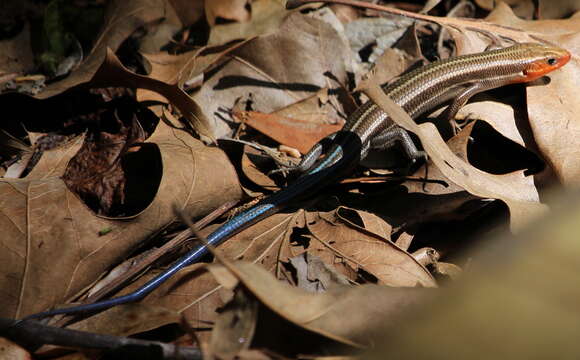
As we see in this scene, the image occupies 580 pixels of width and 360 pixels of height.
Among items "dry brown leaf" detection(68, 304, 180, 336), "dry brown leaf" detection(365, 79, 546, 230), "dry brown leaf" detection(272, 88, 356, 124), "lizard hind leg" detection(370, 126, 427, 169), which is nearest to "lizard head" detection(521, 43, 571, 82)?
"lizard hind leg" detection(370, 126, 427, 169)

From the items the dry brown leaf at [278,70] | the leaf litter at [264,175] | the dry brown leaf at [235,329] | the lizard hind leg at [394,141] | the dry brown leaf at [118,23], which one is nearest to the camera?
the dry brown leaf at [235,329]

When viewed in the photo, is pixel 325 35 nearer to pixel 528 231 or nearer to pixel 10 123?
pixel 10 123

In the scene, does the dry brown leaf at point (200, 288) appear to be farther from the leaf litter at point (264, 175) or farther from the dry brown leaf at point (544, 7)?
the dry brown leaf at point (544, 7)

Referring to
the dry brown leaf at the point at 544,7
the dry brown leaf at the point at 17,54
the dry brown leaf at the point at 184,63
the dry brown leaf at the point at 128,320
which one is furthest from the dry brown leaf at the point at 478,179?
the dry brown leaf at the point at 17,54

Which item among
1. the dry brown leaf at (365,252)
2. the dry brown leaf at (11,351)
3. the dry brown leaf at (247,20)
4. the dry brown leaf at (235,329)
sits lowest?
the dry brown leaf at (11,351)

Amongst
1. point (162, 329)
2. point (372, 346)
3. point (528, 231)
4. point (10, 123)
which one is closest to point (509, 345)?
point (528, 231)

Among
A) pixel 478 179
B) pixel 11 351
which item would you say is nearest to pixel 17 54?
pixel 11 351
